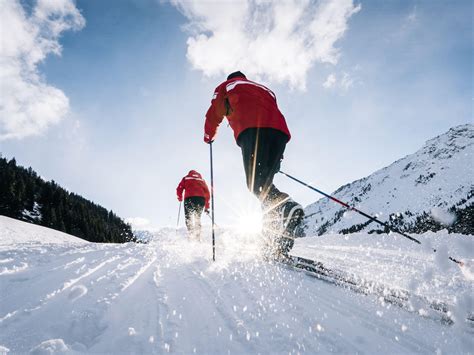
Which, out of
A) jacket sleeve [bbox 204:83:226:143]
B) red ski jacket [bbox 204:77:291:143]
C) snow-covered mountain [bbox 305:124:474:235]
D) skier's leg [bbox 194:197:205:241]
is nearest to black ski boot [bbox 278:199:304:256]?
red ski jacket [bbox 204:77:291:143]

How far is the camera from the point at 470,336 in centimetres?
138

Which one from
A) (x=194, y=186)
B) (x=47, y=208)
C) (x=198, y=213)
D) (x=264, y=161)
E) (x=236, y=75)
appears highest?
(x=47, y=208)

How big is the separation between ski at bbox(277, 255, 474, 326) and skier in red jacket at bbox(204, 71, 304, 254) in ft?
2.05

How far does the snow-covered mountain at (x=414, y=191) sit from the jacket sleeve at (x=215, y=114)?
10408cm

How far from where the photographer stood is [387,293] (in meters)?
2.04

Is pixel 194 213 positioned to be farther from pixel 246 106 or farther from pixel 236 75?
pixel 246 106

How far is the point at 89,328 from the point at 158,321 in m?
0.32

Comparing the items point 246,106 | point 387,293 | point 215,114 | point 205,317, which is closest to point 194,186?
point 215,114

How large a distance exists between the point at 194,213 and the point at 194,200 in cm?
51

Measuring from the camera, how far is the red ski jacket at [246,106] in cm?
375

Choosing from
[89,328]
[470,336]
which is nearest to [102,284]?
[89,328]

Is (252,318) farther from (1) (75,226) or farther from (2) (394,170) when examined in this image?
(2) (394,170)

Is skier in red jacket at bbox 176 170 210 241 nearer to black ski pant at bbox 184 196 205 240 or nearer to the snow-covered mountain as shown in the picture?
black ski pant at bbox 184 196 205 240

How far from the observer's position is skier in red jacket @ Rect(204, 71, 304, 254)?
355cm
